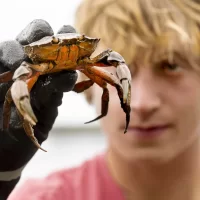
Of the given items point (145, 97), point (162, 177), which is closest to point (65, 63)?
point (145, 97)

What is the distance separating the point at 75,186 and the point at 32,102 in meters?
0.46

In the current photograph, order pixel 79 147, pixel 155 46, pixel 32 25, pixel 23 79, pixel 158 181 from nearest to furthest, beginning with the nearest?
1. pixel 23 79
2. pixel 32 25
3. pixel 155 46
4. pixel 158 181
5. pixel 79 147

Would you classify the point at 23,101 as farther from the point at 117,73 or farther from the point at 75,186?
the point at 75,186

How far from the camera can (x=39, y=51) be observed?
48cm

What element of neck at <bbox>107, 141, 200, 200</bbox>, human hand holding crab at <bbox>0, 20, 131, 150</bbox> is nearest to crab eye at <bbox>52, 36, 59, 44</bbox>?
human hand holding crab at <bbox>0, 20, 131, 150</bbox>

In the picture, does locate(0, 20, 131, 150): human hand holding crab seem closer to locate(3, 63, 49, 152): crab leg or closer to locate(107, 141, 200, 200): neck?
locate(3, 63, 49, 152): crab leg

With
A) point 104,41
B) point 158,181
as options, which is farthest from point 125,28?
point 158,181

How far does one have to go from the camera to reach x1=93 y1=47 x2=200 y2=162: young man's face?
2.80ft

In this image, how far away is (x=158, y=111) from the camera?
2.83ft

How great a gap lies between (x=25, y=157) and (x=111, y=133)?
0.29m

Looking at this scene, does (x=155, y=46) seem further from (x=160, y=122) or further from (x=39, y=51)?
(x=39, y=51)

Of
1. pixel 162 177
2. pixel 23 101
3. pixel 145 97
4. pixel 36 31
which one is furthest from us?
pixel 162 177

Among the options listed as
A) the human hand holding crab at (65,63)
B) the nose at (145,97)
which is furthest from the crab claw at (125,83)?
the nose at (145,97)

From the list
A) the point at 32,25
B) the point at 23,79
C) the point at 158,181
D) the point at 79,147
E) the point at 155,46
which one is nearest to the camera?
the point at 23,79
